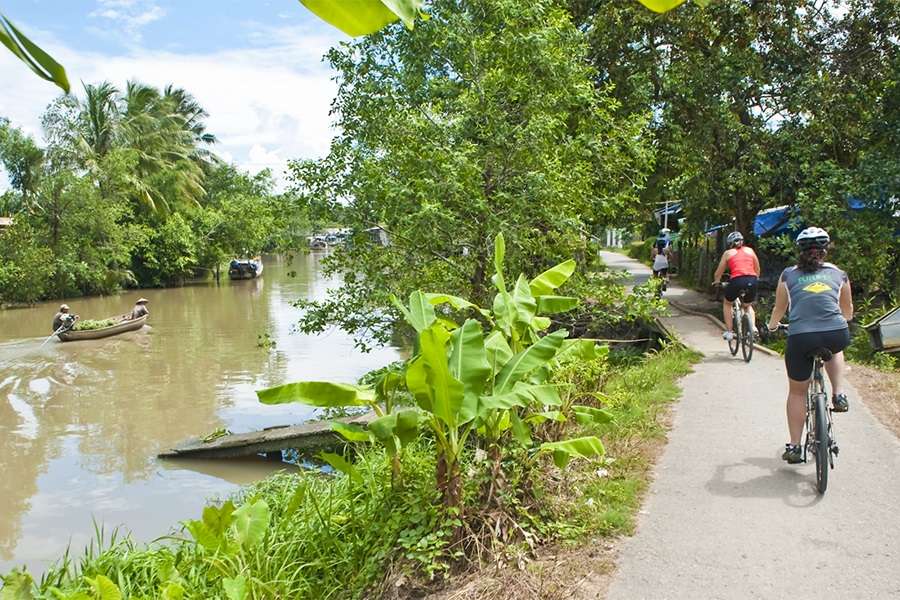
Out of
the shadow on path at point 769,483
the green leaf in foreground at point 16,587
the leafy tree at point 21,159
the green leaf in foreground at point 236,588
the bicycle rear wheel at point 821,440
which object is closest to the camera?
the green leaf in foreground at point 16,587

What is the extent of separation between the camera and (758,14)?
1634 centimetres

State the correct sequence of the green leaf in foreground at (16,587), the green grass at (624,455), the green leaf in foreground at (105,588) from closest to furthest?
1. the green leaf in foreground at (16,587)
2. the green leaf in foreground at (105,588)
3. the green grass at (624,455)

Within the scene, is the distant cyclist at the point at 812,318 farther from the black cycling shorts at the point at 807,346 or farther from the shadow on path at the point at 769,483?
the shadow on path at the point at 769,483

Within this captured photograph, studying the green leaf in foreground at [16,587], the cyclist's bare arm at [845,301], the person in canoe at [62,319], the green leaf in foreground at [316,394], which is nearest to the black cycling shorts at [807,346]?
the cyclist's bare arm at [845,301]

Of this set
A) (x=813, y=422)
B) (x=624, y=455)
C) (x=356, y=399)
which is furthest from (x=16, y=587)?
(x=813, y=422)

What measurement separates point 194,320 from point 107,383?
12.0 m

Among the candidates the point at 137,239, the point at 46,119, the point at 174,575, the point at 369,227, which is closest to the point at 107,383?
the point at 369,227

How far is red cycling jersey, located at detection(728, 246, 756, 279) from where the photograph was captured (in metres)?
10.6

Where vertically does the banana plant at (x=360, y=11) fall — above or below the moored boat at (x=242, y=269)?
above

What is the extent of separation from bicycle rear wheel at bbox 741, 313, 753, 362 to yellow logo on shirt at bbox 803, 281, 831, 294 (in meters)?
5.29

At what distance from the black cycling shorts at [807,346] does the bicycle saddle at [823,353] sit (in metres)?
0.01

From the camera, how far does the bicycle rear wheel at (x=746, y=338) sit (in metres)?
10.6

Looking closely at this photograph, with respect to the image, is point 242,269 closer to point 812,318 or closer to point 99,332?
point 99,332

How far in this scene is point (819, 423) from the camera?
519 centimetres
